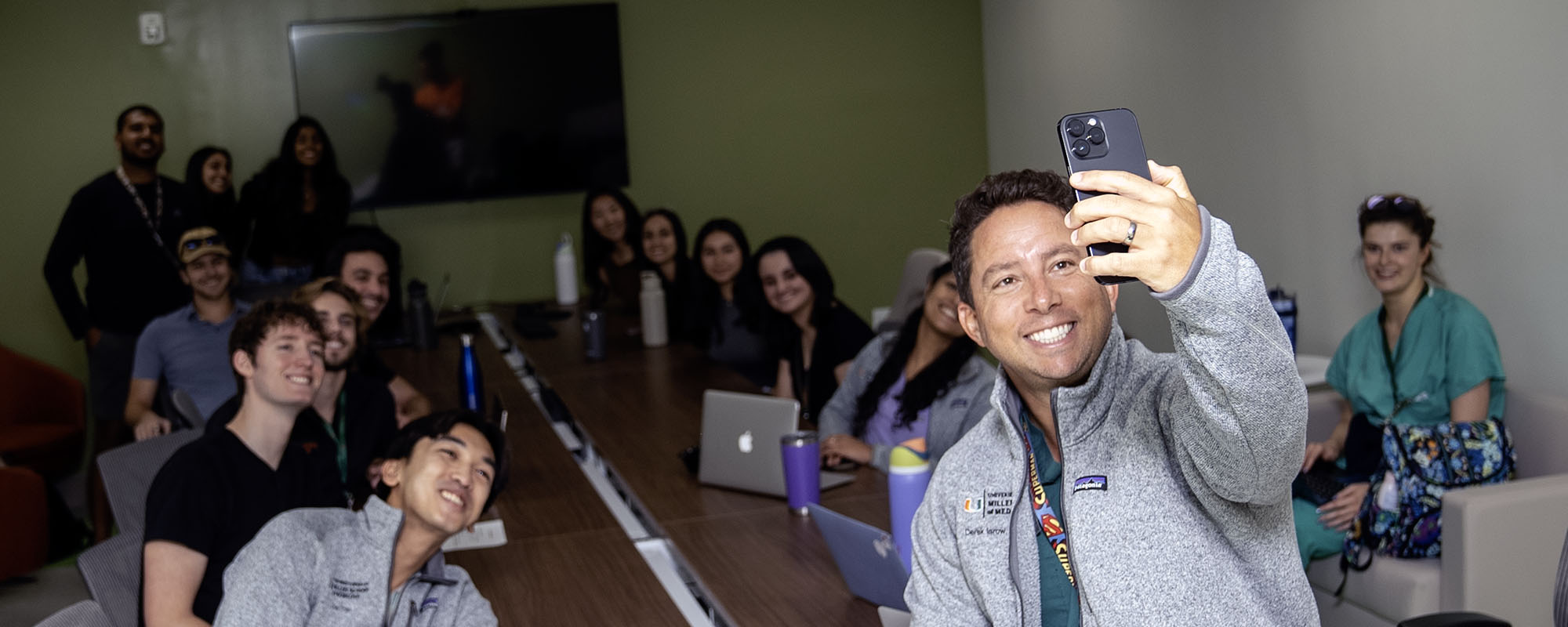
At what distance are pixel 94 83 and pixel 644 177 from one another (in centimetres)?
241

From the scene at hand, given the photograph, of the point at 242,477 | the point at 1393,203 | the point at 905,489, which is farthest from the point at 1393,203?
the point at 242,477

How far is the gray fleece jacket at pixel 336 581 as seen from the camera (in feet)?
6.21

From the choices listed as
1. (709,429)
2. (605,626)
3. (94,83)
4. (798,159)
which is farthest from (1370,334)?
(94,83)

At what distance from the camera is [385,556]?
1.98m

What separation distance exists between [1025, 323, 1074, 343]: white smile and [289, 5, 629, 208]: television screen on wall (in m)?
5.06

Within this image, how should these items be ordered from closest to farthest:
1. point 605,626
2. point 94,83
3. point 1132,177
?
point 1132,177, point 605,626, point 94,83

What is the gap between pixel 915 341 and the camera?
3062 mm

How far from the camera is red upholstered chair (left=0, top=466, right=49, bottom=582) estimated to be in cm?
346

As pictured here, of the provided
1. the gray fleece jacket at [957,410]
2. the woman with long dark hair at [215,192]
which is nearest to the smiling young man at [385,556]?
the gray fleece jacket at [957,410]

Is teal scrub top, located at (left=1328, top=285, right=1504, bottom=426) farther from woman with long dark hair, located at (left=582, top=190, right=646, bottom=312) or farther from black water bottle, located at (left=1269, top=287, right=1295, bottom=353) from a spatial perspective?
woman with long dark hair, located at (left=582, top=190, right=646, bottom=312)

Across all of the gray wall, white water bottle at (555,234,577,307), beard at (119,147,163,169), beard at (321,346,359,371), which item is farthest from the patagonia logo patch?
white water bottle at (555,234,577,307)

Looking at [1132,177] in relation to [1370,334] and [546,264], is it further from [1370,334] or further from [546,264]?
[546,264]

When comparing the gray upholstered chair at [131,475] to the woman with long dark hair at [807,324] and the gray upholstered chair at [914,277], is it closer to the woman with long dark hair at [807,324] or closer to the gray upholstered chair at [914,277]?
the woman with long dark hair at [807,324]

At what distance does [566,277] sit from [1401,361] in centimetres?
366
